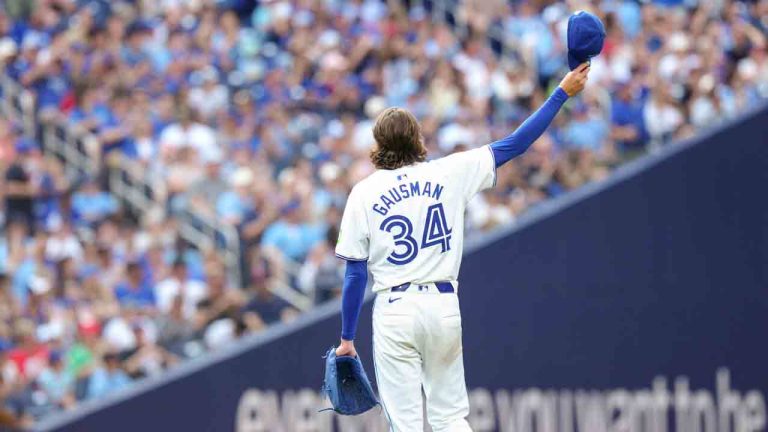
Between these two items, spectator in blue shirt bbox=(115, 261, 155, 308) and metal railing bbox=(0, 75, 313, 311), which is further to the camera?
metal railing bbox=(0, 75, 313, 311)

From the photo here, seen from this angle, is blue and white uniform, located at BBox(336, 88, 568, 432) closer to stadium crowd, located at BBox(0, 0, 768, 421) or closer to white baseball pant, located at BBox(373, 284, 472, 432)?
white baseball pant, located at BBox(373, 284, 472, 432)

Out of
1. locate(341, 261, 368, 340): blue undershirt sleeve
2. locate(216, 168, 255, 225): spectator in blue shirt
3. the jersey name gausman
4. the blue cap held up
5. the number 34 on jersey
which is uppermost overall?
locate(216, 168, 255, 225): spectator in blue shirt

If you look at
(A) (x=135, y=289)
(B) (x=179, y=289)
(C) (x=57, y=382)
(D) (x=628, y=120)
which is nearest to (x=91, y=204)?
(A) (x=135, y=289)

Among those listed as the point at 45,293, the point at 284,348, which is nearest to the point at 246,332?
the point at 284,348

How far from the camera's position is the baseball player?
6.34m

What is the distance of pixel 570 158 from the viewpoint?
12.5 meters

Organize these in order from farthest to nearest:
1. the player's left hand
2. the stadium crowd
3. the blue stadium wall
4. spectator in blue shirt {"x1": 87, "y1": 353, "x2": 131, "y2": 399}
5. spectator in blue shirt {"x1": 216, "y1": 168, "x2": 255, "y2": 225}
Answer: spectator in blue shirt {"x1": 216, "y1": 168, "x2": 255, "y2": 225}
the stadium crowd
spectator in blue shirt {"x1": 87, "y1": 353, "x2": 131, "y2": 399}
the blue stadium wall
the player's left hand

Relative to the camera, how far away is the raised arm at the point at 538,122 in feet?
20.7

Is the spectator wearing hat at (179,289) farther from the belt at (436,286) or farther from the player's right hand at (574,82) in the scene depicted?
the player's right hand at (574,82)

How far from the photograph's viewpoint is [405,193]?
6.34 meters

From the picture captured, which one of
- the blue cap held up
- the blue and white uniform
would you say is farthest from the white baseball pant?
the blue cap held up

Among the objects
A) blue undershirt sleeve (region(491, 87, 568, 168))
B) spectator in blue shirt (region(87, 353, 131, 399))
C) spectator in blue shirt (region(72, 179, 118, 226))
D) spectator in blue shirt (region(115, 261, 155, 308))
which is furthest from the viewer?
spectator in blue shirt (region(72, 179, 118, 226))

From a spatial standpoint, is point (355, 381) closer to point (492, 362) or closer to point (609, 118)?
point (492, 362)

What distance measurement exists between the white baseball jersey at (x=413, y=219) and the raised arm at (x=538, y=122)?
60 millimetres
